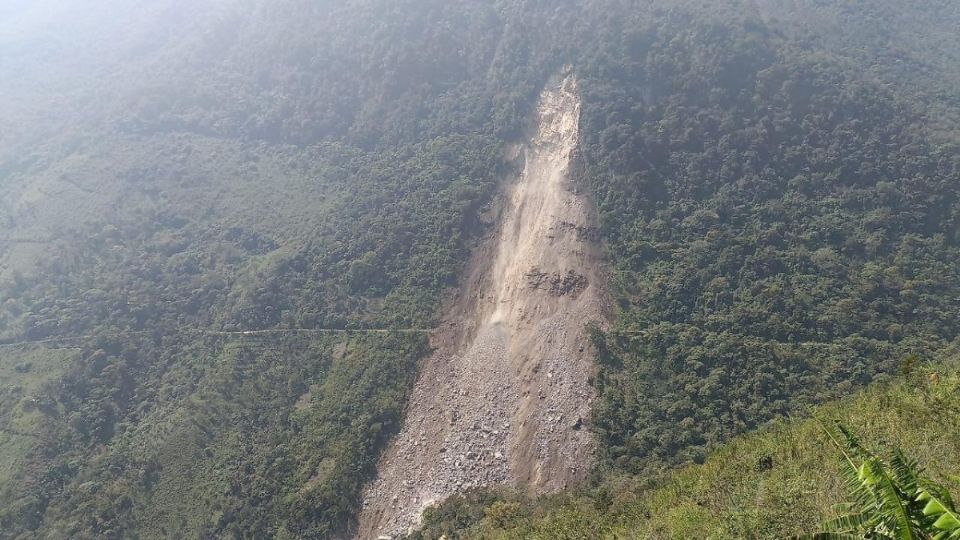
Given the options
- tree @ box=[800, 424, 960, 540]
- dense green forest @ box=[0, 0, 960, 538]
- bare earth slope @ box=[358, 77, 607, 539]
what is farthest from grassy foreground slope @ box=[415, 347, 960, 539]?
bare earth slope @ box=[358, 77, 607, 539]

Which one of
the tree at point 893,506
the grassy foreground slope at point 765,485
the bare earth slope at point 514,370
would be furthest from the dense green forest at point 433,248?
the tree at point 893,506

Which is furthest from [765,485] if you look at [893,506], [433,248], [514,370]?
[433,248]

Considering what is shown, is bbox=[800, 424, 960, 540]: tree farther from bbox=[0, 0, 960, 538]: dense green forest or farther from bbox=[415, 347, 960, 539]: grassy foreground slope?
bbox=[0, 0, 960, 538]: dense green forest

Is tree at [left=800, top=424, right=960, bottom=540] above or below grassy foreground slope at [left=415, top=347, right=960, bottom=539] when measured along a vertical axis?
above

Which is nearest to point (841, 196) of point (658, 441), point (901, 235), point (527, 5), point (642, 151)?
point (901, 235)

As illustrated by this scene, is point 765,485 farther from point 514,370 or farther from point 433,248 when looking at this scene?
point 433,248

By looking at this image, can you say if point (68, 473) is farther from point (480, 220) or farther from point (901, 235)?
point (901, 235)
